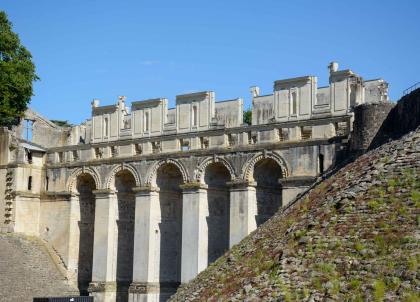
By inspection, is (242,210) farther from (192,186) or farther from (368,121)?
(368,121)

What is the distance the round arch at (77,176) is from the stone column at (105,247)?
63 centimetres

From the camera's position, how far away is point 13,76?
148 feet

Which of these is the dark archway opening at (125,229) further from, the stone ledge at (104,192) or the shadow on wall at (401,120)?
the shadow on wall at (401,120)

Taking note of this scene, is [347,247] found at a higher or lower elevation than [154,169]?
lower

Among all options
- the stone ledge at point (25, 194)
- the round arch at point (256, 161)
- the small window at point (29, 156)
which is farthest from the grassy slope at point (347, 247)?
the small window at point (29, 156)

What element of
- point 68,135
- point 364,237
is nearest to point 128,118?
point 68,135

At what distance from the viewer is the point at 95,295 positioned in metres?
39.1

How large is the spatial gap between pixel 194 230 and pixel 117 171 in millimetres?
5910

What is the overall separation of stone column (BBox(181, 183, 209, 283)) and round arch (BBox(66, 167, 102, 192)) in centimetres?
572

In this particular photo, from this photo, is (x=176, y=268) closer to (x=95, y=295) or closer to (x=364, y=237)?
(x=95, y=295)

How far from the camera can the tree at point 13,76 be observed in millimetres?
44531

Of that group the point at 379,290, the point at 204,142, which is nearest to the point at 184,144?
the point at 204,142

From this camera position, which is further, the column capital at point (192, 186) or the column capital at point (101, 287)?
the column capital at point (101, 287)

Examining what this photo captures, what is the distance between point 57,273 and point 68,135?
783 centimetres
